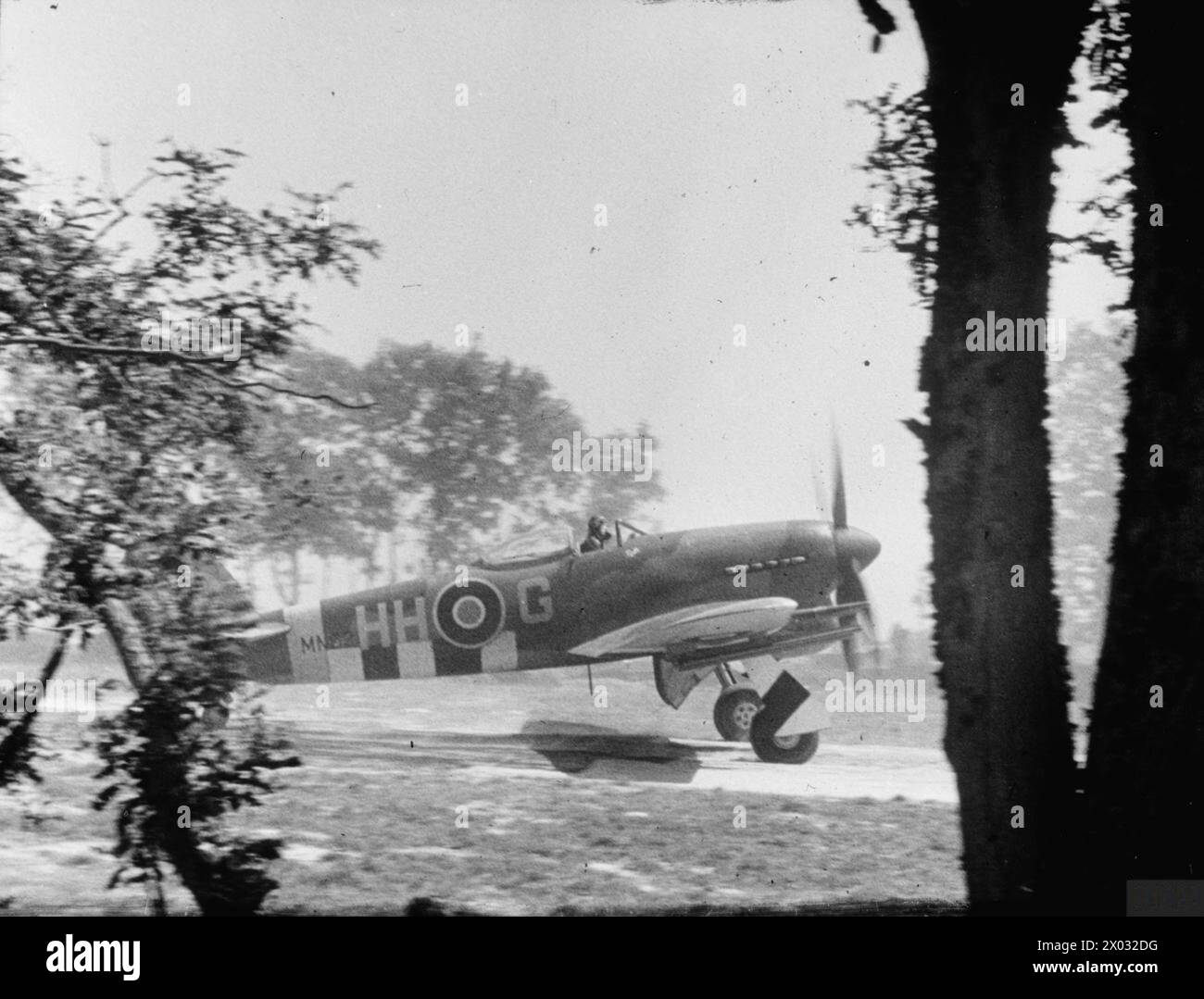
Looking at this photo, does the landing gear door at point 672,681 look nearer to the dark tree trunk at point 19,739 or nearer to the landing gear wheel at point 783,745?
the landing gear wheel at point 783,745

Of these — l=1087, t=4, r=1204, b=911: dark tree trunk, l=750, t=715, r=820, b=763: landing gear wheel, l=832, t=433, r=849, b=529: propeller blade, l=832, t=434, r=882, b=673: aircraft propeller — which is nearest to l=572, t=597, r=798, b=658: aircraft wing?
l=832, t=434, r=882, b=673: aircraft propeller

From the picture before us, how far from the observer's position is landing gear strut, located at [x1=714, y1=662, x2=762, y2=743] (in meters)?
5.45

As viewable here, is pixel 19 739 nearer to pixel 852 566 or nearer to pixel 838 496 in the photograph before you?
pixel 838 496

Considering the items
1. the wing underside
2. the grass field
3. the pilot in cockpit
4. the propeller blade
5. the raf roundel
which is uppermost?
the propeller blade

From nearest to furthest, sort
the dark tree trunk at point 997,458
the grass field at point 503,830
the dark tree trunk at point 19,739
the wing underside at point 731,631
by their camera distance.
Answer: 1. the dark tree trunk at point 997,458
2. the dark tree trunk at point 19,739
3. the grass field at point 503,830
4. the wing underside at point 731,631

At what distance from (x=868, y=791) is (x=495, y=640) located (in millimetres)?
2201

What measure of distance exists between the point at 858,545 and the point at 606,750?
1.78 metres

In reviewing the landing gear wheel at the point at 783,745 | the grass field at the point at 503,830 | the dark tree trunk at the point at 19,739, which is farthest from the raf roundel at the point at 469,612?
the dark tree trunk at the point at 19,739

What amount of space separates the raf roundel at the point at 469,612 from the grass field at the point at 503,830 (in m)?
0.34

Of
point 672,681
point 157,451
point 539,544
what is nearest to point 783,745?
point 672,681

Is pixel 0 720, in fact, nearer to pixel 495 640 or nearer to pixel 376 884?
pixel 376 884

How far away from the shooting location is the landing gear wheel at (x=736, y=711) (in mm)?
5449

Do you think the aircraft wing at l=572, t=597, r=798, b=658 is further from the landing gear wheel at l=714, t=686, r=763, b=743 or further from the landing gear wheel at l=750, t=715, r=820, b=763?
the landing gear wheel at l=750, t=715, r=820, b=763
